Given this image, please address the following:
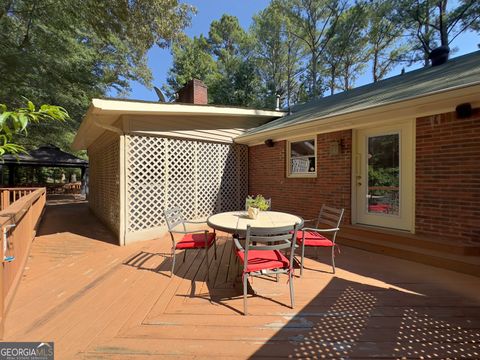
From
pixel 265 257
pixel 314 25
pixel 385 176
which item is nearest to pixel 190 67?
pixel 314 25

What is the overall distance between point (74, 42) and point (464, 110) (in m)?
14.0

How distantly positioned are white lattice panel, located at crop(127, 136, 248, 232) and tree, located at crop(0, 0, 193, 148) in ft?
16.2

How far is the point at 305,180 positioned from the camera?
252 inches

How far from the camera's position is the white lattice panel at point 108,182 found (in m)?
5.93

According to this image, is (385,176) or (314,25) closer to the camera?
(385,176)

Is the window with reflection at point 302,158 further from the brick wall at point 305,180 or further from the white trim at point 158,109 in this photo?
the white trim at point 158,109

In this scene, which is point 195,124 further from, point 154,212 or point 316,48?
point 316,48

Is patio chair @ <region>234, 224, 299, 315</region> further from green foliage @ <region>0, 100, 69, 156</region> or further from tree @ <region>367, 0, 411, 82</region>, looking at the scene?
tree @ <region>367, 0, 411, 82</region>

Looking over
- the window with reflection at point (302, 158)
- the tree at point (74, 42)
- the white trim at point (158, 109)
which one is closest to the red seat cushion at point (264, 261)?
the window with reflection at point (302, 158)

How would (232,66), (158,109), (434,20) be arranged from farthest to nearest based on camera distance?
(232,66), (434,20), (158,109)

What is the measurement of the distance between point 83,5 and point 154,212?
26.0ft

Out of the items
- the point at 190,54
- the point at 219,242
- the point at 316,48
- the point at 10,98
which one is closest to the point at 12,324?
the point at 219,242

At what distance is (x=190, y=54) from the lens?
68.1 feet

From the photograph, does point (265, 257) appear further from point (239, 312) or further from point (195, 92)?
point (195, 92)
